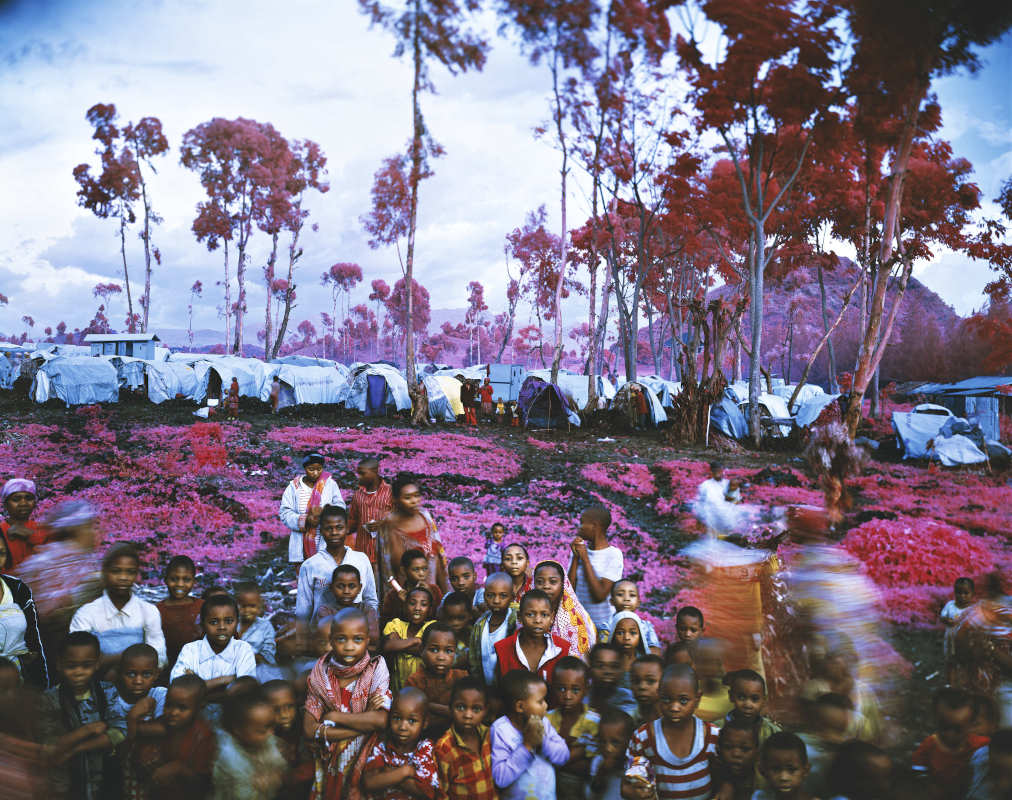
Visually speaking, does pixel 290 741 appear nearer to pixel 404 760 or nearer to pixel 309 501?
pixel 404 760

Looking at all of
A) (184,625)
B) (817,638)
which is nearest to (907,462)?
(817,638)

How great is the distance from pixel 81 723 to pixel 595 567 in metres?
2.88

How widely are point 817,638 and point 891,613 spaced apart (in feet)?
11.5

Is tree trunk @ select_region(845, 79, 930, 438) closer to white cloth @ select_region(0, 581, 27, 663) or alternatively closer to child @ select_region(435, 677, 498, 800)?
A: child @ select_region(435, 677, 498, 800)

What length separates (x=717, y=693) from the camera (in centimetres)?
313

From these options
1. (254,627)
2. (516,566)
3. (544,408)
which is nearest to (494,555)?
(516,566)

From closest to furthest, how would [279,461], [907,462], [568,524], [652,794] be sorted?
1. [652,794]
2. [568,524]
3. [279,461]
4. [907,462]

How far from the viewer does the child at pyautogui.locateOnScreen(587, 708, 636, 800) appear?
2615mm

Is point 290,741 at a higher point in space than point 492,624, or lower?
lower

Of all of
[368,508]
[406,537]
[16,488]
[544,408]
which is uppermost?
[544,408]

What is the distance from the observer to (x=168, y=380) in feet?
72.1

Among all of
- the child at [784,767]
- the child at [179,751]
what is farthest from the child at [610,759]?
the child at [179,751]

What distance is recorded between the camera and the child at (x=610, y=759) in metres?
2.62

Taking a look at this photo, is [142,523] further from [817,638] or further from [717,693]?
[817,638]
